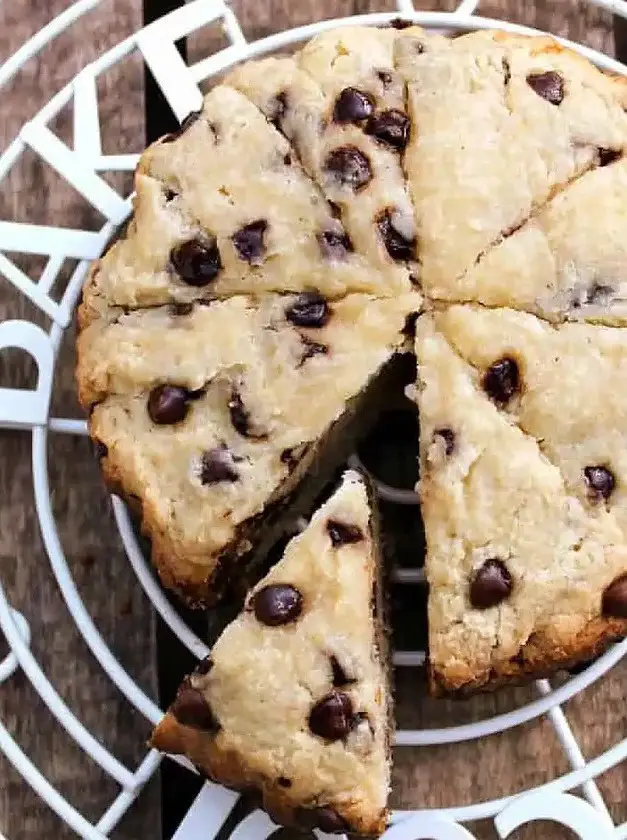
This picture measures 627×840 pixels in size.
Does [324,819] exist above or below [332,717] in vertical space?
below

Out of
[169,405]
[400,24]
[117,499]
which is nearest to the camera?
[169,405]

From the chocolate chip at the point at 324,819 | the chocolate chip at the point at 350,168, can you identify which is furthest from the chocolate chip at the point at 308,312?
the chocolate chip at the point at 324,819

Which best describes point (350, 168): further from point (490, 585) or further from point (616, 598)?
point (616, 598)

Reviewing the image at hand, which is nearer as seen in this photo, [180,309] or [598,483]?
[598,483]

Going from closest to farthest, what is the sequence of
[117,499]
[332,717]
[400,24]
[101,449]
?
[332,717], [101,449], [400,24], [117,499]

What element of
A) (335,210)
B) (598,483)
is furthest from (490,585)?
(335,210)

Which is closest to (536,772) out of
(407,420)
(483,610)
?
(483,610)

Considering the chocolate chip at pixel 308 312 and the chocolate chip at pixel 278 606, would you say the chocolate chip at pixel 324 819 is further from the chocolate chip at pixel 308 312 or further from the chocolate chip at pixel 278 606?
the chocolate chip at pixel 308 312
